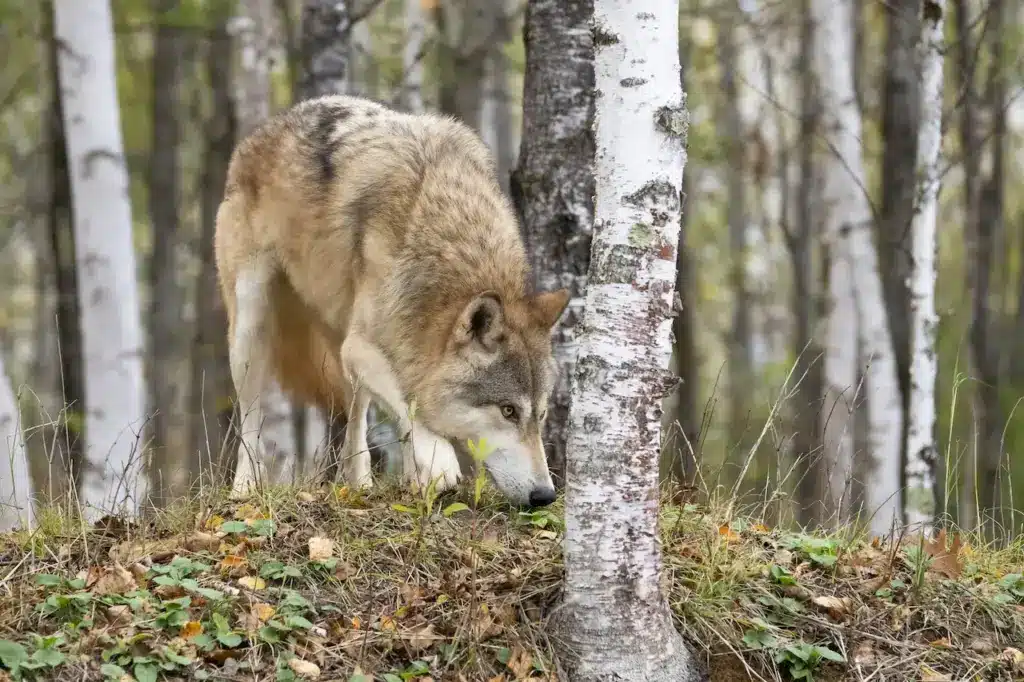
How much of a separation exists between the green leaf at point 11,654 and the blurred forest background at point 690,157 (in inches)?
54.4

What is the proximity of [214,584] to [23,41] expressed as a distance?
15.5m

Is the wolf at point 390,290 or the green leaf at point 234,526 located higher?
the wolf at point 390,290

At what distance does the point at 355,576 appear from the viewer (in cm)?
411

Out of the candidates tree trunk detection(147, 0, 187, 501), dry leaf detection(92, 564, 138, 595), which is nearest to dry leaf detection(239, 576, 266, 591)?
dry leaf detection(92, 564, 138, 595)

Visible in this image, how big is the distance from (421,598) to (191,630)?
87 centimetres

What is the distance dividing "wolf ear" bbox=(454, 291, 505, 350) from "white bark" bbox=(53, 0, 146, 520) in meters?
4.31

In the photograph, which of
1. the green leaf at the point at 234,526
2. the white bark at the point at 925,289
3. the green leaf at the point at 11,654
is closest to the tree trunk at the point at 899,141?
the white bark at the point at 925,289

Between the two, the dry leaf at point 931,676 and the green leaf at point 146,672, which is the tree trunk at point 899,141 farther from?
the green leaf at point 146,672

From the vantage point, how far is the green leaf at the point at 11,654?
3344 mm

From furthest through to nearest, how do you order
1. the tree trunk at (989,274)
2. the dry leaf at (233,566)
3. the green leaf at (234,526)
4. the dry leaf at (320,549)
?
the tree trunk at (989,274)
the green leaf at (234,526)
the dry leaf at (320,549)
the dry leaf at (233,566)

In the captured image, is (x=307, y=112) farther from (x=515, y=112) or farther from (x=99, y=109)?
(x=515, y=112)

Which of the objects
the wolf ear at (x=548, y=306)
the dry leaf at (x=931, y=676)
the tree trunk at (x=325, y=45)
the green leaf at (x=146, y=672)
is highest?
the tree trunk at (x=325, y=45)

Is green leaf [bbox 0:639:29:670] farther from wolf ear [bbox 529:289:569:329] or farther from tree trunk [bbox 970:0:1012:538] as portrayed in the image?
tree trunk [bbox 970:0:1012:538]

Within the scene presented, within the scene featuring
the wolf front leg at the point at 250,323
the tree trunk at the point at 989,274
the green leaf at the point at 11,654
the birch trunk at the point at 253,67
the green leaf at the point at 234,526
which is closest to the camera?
the green leaf at the point at 11,654
